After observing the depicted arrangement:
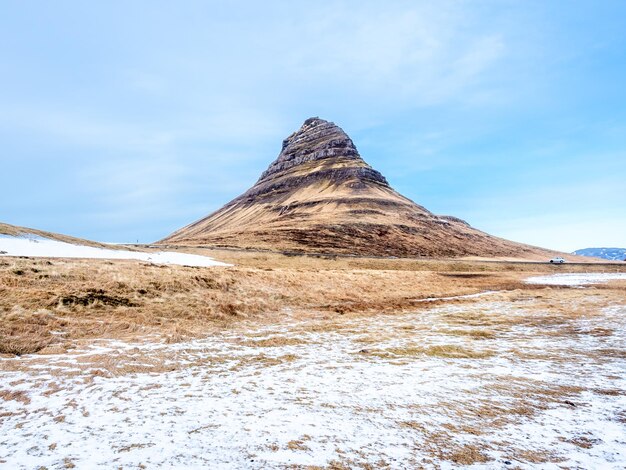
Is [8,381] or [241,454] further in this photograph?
[8,381]

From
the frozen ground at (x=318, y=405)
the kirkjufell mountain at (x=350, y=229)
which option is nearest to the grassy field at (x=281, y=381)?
the frozen ground at (x=318, y=405)

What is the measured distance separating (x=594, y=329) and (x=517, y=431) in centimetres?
1382

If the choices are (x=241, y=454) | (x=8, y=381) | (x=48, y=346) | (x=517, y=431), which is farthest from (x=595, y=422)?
(x=48, y=346)

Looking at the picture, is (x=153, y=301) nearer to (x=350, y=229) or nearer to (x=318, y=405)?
(x=318, y=405)

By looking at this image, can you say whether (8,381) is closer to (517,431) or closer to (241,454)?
(241,454)

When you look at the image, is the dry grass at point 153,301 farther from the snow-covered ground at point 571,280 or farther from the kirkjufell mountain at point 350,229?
the kirkjufell mountain at point 350,229

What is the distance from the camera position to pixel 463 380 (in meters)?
9.91

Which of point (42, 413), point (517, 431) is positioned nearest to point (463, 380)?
point (517, 431)

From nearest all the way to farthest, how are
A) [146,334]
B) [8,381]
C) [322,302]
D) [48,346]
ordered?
[8,381], [48,346], [146,334], [322,302]

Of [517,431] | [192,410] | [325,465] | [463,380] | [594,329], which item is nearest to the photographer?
[325,465]

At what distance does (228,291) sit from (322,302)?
728 centimetres

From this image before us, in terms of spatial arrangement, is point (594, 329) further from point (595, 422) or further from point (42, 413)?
point (42, 413)

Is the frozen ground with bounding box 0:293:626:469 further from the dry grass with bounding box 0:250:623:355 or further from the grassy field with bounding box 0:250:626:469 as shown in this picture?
the dry grass with bounding box 0:250:623:355

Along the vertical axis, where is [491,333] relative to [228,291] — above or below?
below
